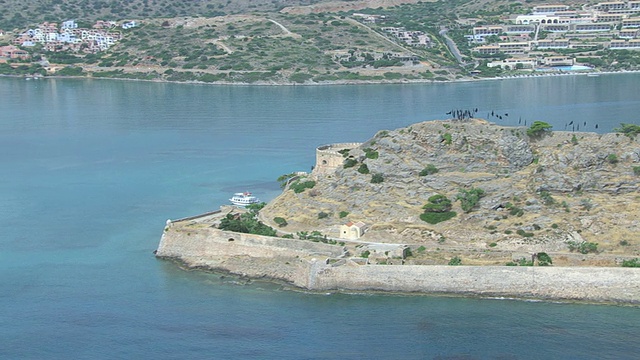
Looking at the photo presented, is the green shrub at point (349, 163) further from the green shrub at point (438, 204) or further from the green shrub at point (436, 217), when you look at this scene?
the green shrub at point (436, 217)

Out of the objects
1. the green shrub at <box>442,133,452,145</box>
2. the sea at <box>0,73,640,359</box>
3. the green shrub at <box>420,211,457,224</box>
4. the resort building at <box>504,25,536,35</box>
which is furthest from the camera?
the resort building at <box>504,25,536,35</box>

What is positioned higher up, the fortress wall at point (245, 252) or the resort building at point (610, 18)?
the resort building at point (610, 18)

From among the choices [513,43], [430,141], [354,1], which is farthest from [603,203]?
[354,1]

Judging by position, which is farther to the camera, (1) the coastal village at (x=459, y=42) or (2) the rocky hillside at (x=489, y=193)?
(1) the coastal village at (x=459, y=42)

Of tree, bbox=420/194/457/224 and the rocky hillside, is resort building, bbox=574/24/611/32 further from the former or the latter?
tree, bbox=420/194/457/224

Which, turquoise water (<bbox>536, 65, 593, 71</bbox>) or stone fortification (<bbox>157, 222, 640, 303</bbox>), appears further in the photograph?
turquoise water (<bbox>536, 65, 593, 71</bbox>)

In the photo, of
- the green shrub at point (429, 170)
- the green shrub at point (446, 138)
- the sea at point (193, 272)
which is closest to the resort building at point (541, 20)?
the sea at point (193, 272)

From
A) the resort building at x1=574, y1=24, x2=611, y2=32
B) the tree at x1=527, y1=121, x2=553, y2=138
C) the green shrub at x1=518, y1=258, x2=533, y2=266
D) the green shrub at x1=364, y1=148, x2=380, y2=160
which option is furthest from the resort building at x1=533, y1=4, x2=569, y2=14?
the green shrub at x1=518, y1=258, x2=533, y2=266
